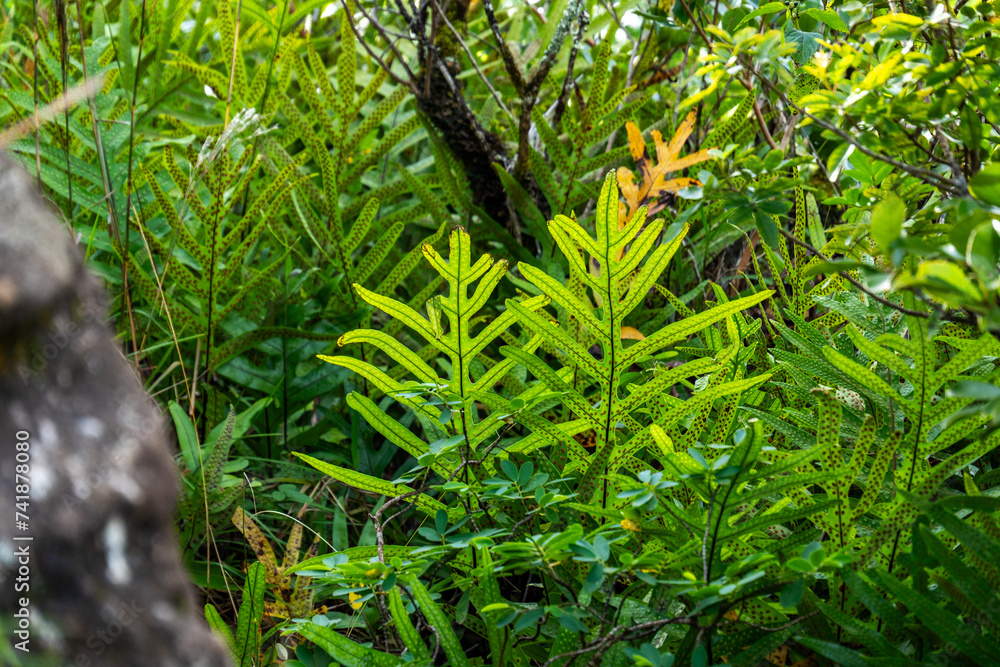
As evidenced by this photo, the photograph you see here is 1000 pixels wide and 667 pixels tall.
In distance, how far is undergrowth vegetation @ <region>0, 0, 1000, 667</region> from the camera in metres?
0.73

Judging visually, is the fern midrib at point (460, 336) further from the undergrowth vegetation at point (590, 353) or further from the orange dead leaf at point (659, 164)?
the orange dead leaf at point (659, 164)

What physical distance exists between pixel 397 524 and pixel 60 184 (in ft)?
3.16

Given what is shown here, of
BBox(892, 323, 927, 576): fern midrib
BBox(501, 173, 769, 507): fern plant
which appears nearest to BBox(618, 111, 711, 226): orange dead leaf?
BBox(501, 173, 769, 507): fern plant

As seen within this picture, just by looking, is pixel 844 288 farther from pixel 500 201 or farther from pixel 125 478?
pixel 125 478

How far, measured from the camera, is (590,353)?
121cm

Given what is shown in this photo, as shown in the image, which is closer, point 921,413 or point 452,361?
point 921,413

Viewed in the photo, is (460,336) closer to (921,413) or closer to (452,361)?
(452,361)

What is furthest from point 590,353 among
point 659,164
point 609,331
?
point 659,164

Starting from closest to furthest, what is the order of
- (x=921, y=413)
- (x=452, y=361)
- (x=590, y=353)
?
(x=921, y=413)
(x=452, y=361)
(x=590, y=353)

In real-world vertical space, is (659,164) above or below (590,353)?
above

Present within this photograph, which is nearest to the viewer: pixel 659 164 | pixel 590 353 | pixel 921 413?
pixel 921 413

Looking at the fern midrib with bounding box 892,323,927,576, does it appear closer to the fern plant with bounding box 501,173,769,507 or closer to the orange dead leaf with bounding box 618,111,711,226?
the fern plant with bounding box 501,173,769,507

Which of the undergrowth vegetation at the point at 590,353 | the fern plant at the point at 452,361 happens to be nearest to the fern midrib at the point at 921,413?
the undergrowth vegetation at the point at 590,353

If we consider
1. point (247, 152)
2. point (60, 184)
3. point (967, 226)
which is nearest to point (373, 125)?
point (247, 152)
